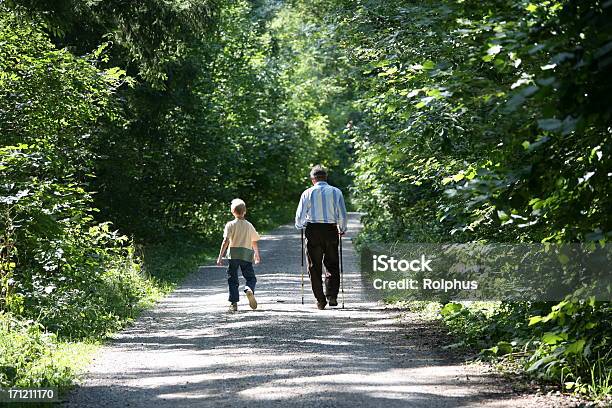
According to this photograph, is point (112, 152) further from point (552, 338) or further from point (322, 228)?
point (552, 338)

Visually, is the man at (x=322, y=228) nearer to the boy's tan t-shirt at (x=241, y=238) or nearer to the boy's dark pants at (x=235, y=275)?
the boy's tan t-shirt at (x=241, y=238)

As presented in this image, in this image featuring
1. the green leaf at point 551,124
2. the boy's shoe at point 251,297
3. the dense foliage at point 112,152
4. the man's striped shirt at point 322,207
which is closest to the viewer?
the green leaf at point 551,124

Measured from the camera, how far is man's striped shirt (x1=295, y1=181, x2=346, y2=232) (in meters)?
14.6

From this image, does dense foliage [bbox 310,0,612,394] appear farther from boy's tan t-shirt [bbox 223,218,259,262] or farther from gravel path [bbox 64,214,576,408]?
boy's tan t-shirt [bbox 223,218,259,262]

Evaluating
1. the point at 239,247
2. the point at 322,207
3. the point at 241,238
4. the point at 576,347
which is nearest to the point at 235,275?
the point at 239,247

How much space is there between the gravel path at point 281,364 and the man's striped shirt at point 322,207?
1377 mm

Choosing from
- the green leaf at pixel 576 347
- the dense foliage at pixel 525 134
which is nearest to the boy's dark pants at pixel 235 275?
the dense foliage at pixel 525 134

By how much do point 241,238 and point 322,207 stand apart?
1335mm

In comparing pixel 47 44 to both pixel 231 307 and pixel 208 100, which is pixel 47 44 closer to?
pixel 231 307

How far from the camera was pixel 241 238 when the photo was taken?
47.8ft

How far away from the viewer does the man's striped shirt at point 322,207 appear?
14586 millimetres

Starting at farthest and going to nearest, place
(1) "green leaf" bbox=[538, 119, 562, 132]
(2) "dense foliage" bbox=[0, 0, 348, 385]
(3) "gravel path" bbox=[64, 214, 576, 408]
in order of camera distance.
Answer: (2) "dense foliage" bbox=[0, 0, 348, 385] < (3) "gravel path" bbox=[64, 214, 576, 408] < (1) "green leaf" bbox=[538, 119, 562, 132]

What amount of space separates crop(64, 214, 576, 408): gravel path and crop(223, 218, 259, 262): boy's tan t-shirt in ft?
2.89

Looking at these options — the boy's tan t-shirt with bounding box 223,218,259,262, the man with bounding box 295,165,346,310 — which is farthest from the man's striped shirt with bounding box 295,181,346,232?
the boy's tan t-shirt with bounding box 223,218,259,262
